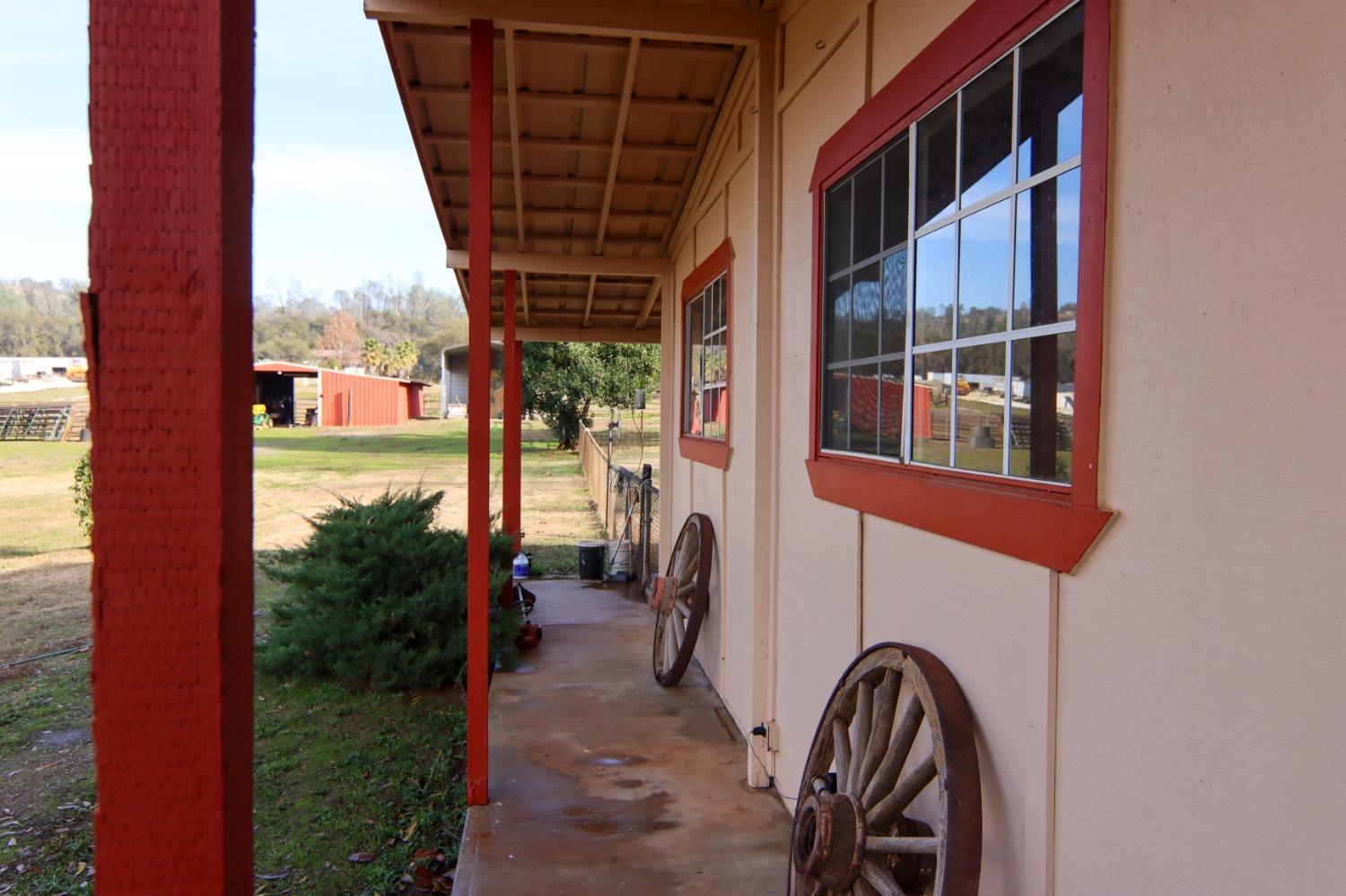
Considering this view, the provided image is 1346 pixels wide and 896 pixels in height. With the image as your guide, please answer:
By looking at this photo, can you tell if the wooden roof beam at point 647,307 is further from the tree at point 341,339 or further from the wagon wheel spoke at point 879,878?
the tree at point 341,339

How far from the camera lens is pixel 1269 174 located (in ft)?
4.94

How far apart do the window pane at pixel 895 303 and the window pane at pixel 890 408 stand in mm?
66

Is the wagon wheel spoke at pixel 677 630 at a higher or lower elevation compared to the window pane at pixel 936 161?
lower

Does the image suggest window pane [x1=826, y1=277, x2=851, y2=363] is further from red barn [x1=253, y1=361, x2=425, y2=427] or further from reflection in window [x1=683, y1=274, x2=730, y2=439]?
red barn [x1=253, y1=361, x2=425, y2=427]

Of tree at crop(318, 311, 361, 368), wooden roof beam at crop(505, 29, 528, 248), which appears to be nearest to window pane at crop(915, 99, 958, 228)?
wooden roof beam at crop(505, 29, 528, 248)

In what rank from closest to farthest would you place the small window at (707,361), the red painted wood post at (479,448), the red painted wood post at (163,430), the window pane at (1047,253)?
the red painted wood post at (163,430) < the window pane at (1047,253) < the red painted wood post at (479,448) < the small window at (707,361)

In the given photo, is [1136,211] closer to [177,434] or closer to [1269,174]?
[1269,174]

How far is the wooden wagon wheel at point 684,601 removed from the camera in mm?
6117

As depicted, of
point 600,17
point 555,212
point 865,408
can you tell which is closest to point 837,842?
point 865,408

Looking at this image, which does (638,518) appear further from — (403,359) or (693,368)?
(403,359)

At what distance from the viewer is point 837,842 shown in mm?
2639

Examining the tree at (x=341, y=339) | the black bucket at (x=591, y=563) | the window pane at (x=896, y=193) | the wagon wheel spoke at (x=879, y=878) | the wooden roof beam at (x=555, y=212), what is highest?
the tree at (x=341, y=339)

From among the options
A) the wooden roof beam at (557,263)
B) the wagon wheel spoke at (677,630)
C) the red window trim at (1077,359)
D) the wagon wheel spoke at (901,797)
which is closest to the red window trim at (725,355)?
the wooden roof beam at (557,263)

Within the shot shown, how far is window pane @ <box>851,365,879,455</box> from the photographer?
3.35 meters
